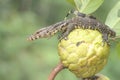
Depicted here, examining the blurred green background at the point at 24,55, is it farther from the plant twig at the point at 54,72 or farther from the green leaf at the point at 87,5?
the plant twig at the point at 54,72

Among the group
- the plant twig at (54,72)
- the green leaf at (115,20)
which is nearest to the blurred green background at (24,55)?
the green leaf at (115,20)

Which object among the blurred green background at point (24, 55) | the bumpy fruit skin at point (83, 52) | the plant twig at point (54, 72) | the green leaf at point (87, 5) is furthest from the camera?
the blurred green background at point (24, 55)

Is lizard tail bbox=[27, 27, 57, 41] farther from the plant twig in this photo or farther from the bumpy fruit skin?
the plant twig

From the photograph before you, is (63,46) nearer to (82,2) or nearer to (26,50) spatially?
(82,2)

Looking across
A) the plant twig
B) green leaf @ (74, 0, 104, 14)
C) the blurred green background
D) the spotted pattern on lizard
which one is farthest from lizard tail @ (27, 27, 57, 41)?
the blurred green background

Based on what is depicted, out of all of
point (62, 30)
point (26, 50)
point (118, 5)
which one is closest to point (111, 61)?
point (26, 50)
